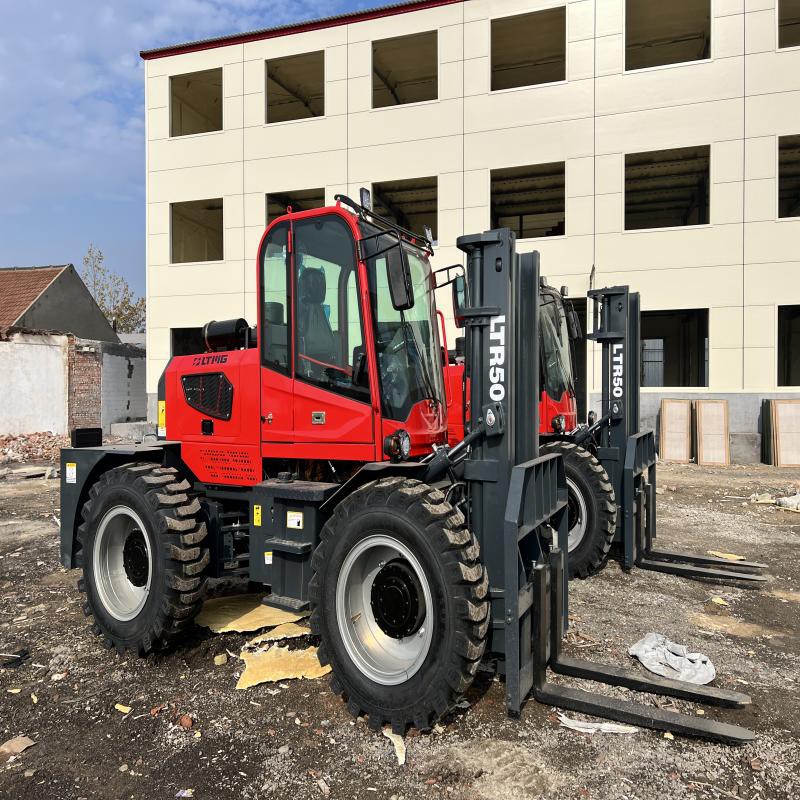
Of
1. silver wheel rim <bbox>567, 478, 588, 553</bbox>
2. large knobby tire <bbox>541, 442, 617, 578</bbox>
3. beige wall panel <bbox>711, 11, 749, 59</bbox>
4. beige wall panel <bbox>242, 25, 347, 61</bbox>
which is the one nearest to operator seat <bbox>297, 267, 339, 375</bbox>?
large knobby tire <bbox>541, 442, 617, 578</bbox>

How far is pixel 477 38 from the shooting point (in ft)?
51.3

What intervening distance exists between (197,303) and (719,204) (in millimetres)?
13740

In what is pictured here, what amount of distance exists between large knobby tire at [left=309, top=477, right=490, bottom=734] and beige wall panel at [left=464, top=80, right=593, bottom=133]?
14.3 m

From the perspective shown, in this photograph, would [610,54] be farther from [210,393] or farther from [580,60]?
[210,393]

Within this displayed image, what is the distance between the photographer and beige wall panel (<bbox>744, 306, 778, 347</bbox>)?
46.4ft

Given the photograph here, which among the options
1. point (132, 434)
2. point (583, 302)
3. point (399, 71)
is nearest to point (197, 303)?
point (132, 434)

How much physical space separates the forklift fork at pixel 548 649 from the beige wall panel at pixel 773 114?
547 inches

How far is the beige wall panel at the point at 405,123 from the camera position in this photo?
52.0 ft

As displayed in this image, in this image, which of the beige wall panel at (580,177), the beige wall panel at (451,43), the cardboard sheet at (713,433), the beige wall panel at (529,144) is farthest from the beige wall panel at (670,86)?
the cardboard sheet at (713,433)

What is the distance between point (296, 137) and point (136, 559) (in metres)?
14.8

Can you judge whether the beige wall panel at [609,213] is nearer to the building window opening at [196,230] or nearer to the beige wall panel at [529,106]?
the beige wall panel at [529,106]

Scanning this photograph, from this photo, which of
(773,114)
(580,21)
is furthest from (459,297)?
(580,21)

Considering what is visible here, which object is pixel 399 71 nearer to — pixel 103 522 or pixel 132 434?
pixel 132 434

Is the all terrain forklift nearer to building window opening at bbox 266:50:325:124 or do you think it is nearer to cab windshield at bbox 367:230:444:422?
cab windshield at bbox 367:230:444:422
